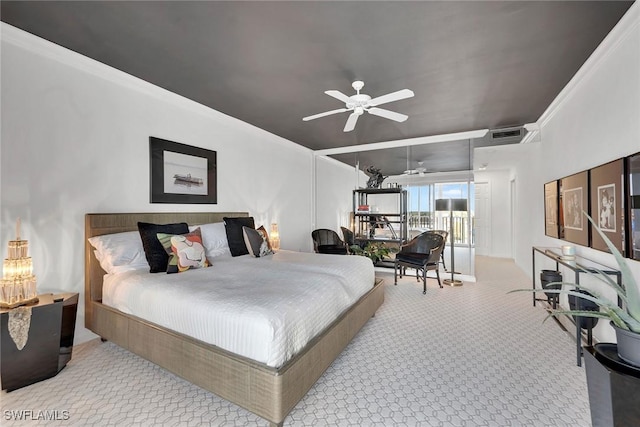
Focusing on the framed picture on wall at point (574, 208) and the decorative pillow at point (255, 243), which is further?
the decorative pillow at point (255, 243)

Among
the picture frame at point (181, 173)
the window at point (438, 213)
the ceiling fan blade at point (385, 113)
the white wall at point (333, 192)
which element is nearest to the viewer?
the ceiling fan blade at point (385, 113)

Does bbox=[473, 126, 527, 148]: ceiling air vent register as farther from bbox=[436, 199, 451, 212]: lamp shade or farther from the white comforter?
the white comforter

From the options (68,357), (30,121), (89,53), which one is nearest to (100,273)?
(68,357)

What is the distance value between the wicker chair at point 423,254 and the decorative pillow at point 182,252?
311cm

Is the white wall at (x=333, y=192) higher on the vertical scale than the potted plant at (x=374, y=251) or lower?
higher

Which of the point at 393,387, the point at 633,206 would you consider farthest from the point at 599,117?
the point at 393,387

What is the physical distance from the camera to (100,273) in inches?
104

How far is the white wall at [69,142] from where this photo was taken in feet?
7.33

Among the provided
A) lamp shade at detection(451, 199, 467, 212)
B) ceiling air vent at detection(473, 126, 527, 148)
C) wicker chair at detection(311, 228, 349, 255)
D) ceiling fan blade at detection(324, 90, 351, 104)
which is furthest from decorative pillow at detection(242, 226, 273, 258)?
ceiling air vent at detection(473, 126, 527, 148)

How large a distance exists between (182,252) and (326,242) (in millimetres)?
3549

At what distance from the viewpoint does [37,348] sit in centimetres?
196

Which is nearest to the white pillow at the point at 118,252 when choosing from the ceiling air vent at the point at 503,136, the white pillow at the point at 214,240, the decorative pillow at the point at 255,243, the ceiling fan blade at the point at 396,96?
the white pillow at the point at 214,240

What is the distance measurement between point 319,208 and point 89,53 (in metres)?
4.71

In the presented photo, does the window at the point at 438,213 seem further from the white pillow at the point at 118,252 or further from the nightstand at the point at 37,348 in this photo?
the nightstand at the point at 37,348
